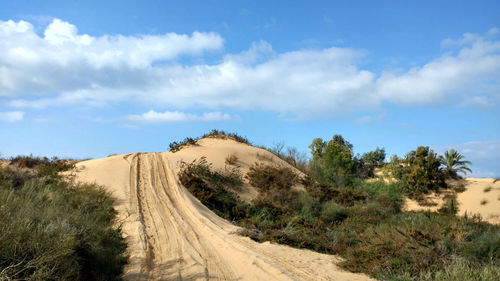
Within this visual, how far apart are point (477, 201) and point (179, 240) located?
27.7 meters

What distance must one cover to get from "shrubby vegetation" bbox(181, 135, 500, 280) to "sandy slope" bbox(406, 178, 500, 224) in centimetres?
86

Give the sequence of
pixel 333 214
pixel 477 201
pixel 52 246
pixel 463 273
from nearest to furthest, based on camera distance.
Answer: pixel 52 246
pixel 463 273
pixel 333 214
pixel 477 201

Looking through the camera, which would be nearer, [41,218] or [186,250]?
[41,218]

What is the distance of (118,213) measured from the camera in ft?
50.4

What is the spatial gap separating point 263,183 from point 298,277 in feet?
43.9

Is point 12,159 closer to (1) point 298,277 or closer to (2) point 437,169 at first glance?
(1) point 298,277

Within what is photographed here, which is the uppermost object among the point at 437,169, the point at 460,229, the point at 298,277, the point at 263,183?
the point at 437,169

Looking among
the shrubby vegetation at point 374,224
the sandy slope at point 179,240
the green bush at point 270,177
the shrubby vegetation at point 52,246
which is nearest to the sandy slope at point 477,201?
the shrubby vegetation at point 374,224

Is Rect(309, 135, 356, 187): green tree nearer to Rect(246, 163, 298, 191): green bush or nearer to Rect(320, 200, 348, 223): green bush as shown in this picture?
Rect(246, 163, 298, 191): green bush

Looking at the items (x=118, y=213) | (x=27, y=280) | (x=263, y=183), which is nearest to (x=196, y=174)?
(x=263, y=183)

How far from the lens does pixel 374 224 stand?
16.0m

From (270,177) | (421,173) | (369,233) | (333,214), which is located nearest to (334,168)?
(421,173)

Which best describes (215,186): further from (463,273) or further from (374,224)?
(463,273)

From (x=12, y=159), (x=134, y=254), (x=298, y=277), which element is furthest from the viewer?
(x=12, y=159)
